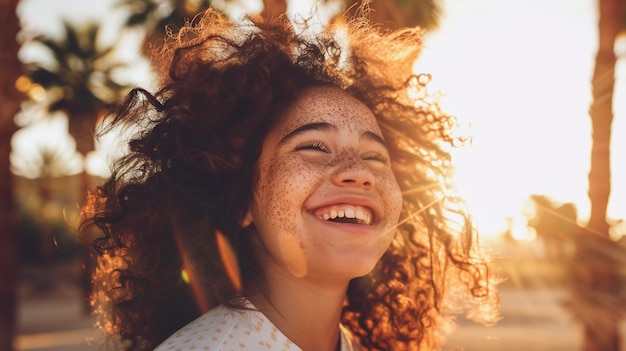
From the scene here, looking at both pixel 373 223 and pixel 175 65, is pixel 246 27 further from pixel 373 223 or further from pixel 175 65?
pixel 373 223

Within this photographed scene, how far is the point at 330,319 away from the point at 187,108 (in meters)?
1.01

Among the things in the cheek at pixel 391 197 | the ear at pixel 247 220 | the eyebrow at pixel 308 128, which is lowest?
the ear at pixel 247 220

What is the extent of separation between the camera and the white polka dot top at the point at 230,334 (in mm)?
2051

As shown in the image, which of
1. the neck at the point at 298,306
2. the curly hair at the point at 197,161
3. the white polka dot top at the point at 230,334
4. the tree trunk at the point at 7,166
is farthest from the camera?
the tree trunk at the point at 7,166

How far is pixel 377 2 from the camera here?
12.4 m

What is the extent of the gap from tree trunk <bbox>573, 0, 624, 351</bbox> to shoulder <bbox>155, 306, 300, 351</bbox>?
7.95m

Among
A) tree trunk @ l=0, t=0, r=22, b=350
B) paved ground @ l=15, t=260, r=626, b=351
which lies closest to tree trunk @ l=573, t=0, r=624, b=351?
paved ground @ l=15, t=260, r=626, b=351

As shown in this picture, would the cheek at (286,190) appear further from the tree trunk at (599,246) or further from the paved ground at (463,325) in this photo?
the paved ground at (463,325)

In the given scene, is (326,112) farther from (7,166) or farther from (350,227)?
(7,166)

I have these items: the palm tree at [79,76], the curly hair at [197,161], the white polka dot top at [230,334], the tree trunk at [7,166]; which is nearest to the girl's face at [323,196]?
the curly hair at [197,161]

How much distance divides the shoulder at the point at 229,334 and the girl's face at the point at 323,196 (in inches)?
10.5

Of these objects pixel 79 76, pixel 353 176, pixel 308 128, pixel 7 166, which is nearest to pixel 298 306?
pixel 353 176

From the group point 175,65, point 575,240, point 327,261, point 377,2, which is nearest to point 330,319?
point 327,261

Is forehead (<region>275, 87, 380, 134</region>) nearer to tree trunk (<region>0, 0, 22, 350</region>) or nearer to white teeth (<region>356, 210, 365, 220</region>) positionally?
white teeth (<region>356, 210, 365, 220</region>)
